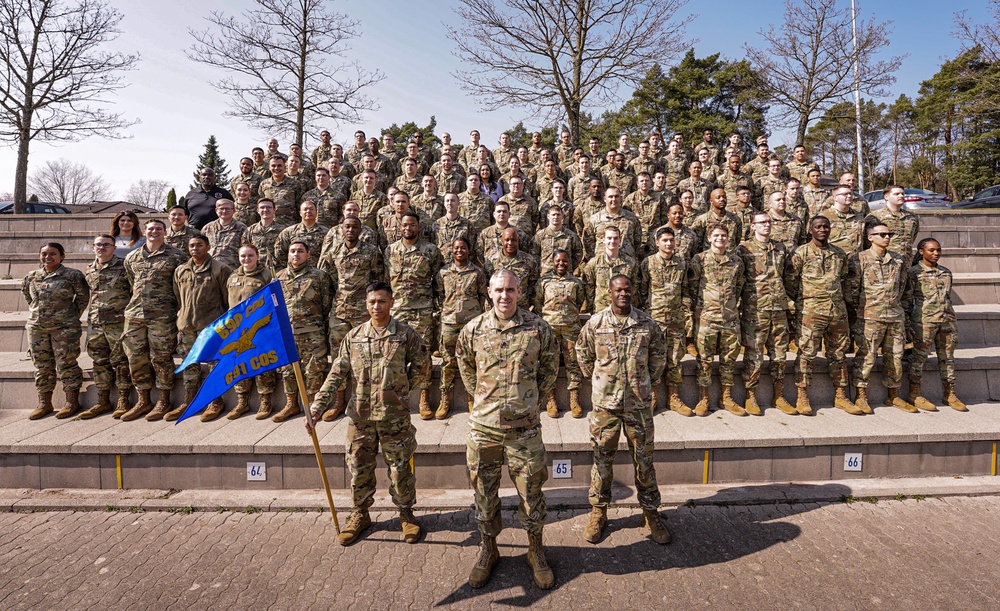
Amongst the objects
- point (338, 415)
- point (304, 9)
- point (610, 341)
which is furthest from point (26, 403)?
point (304, 9)

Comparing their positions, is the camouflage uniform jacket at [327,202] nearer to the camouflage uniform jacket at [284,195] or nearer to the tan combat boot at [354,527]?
the camouflage uniform jacket at [284,195]

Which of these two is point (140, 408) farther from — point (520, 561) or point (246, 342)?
point (520, 561)

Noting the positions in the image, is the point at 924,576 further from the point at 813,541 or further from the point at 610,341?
the point at 610,341

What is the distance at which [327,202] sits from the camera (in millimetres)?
9000

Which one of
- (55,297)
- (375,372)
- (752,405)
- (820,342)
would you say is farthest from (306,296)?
(820,342)

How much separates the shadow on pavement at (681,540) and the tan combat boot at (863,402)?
1515 mm

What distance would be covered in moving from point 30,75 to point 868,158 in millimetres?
55090

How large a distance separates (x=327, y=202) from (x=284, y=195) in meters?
0.89

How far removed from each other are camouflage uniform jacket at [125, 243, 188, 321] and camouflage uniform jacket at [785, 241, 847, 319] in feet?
28.7

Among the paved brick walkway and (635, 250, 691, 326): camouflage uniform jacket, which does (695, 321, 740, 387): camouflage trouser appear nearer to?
(635, 250, 691, 326): camouflage uniform jacket

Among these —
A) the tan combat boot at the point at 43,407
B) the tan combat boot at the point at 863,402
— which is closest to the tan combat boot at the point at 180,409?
the tan combat boot at the point at 43,407

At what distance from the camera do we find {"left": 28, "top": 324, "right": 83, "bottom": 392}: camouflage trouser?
6.47 meters

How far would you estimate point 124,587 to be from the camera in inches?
153

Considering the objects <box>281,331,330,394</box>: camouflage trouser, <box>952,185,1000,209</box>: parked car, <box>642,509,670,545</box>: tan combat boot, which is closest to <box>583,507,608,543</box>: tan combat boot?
<box>642,509,670,545</box>: tan combat boot
